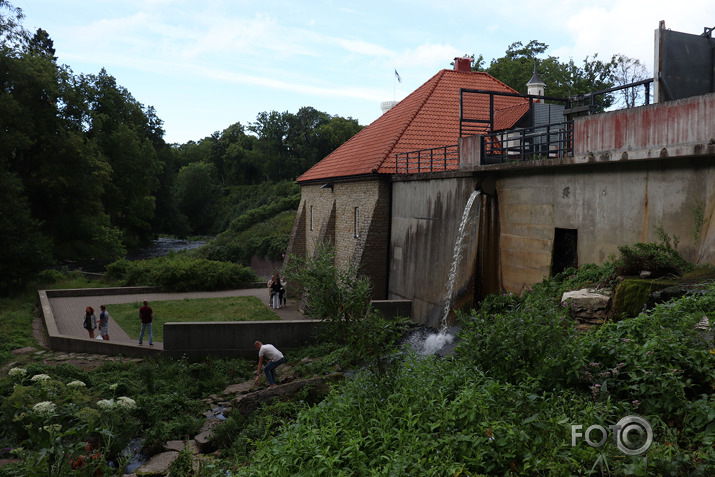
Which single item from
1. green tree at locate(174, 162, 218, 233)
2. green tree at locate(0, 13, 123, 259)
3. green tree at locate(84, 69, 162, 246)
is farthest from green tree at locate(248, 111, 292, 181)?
green tree at locate(0, 13, 123, 259)

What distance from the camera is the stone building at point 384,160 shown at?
19891 millimetres

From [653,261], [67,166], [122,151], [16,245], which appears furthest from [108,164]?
[653,261]

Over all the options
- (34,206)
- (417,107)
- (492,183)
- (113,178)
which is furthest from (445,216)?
(113,178)

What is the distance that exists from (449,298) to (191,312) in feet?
32.6

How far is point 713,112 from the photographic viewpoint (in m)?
8.71

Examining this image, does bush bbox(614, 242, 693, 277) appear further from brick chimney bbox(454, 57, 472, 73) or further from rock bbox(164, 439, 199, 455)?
brick chimney bbox(454, 57, 472, 73)

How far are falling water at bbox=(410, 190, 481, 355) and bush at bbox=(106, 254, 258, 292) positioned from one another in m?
12.8

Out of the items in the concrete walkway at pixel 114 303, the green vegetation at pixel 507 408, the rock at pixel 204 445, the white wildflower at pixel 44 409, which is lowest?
the rock at pixel 204 445

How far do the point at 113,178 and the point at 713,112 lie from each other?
1673 inches

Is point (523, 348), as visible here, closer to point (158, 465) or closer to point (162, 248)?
point (158, 465)

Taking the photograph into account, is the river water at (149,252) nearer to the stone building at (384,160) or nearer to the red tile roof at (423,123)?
the stone building at (384,160)

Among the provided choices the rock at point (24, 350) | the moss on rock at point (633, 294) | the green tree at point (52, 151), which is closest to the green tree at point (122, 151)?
the green tree at point (52, 151)

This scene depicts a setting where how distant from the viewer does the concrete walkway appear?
17703 millimetres

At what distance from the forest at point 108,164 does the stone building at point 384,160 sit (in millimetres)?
12825
